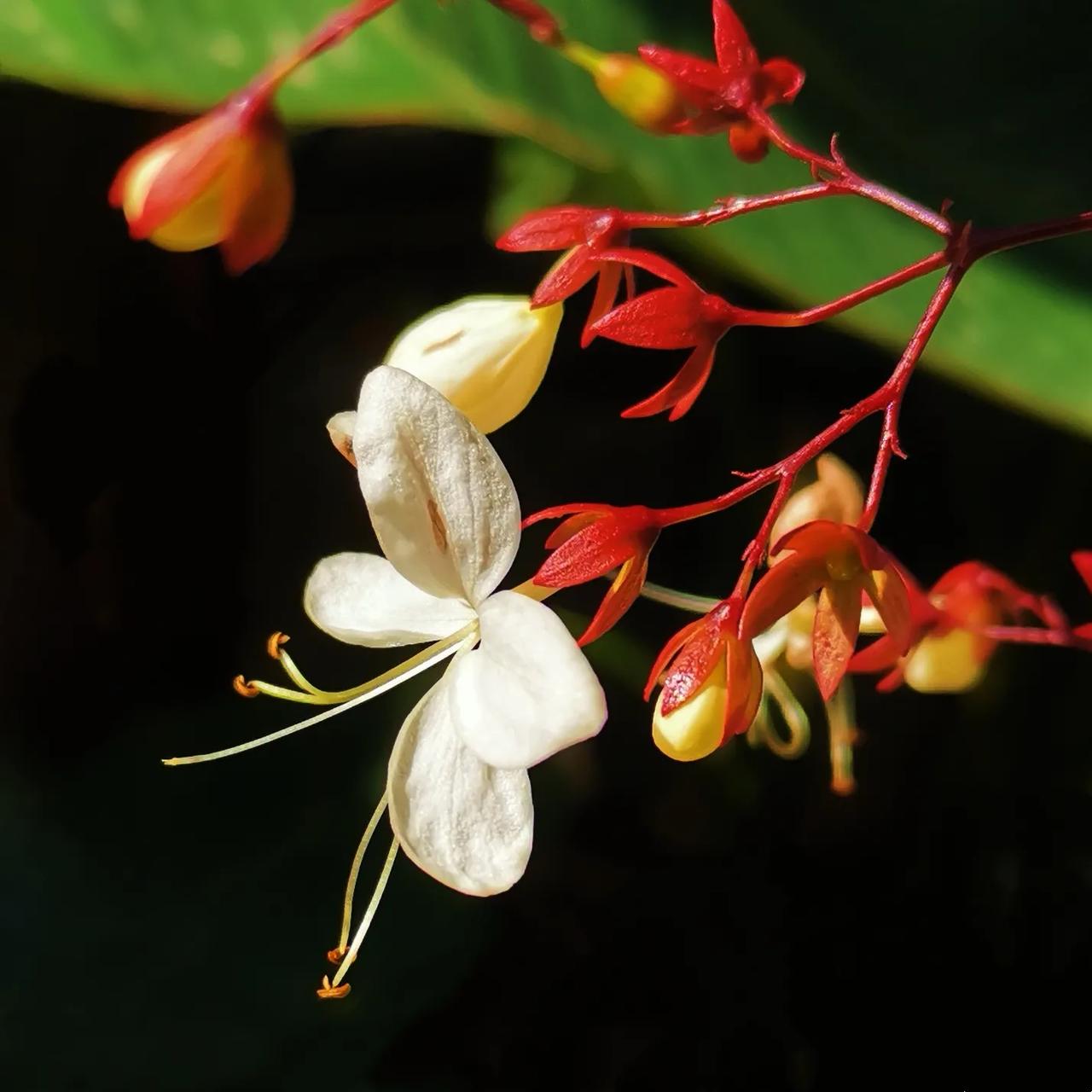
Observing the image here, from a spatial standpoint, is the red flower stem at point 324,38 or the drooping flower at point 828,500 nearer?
the red flower stem at point 324,38

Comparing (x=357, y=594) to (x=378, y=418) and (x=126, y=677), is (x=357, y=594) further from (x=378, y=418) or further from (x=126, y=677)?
(x=126, y=677)

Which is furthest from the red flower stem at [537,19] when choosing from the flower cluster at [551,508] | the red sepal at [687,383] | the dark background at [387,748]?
the dark background at [387,748]

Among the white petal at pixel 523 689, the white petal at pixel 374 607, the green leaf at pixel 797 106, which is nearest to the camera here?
the white petal at pixel 523 689

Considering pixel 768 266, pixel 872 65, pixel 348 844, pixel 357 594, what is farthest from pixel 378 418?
pixel 348 844

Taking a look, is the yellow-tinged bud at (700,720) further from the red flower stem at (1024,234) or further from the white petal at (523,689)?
the red flower stem at (1024,234)

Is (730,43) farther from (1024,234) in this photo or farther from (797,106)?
(797,106)

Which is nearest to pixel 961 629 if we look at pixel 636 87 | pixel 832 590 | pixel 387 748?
pixel 832 590

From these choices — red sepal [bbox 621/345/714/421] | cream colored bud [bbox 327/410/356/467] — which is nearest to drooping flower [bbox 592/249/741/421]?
red sepal [bbox 621/345/714/421]
